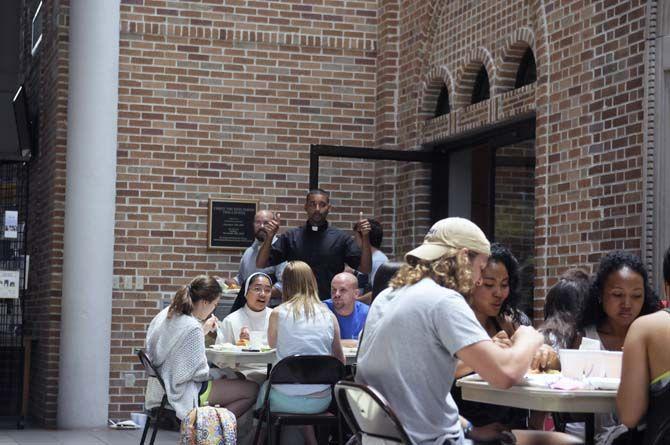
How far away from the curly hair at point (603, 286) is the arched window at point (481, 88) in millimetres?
→ 4687

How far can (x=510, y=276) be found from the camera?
590cm

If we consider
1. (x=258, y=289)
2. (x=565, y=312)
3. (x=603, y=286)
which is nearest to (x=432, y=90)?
(x=258, y=289)

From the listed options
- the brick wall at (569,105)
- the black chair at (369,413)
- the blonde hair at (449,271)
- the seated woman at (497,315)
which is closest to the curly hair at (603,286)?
the seated woman at (497,315)

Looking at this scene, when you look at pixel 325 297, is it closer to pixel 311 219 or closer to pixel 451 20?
pixel 311 219

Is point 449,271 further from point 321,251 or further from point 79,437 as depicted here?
point 79,437

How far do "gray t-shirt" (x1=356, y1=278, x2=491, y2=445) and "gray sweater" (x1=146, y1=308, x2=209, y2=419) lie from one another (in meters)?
3.49

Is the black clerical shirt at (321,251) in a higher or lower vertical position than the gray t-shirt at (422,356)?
higher

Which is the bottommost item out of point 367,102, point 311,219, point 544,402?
point 544,402

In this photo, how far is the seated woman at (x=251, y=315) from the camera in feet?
27.9

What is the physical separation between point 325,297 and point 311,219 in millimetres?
613

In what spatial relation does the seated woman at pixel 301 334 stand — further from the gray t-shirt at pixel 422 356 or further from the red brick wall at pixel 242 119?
the red brick wall at pixel 242 119

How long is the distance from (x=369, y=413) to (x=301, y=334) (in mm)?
3028

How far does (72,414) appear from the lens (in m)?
10.5

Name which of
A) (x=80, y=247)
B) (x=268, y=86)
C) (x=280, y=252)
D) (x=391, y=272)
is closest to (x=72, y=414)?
(x=80, y=247)
